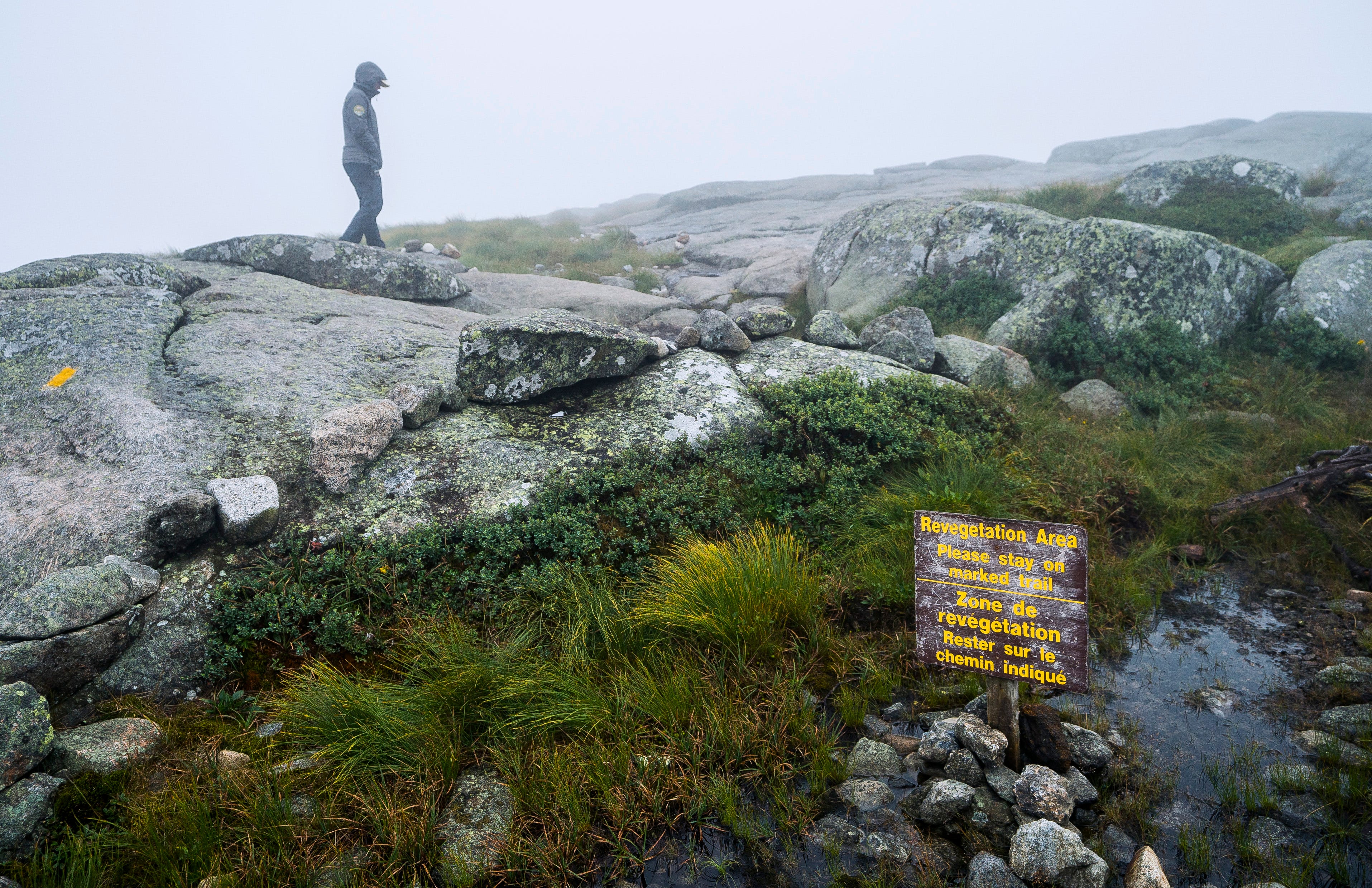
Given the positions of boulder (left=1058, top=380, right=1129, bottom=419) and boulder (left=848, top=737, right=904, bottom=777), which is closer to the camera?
boulder (left=848, top=737, right=904, bottom=777)

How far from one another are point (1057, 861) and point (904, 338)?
6.87 metres

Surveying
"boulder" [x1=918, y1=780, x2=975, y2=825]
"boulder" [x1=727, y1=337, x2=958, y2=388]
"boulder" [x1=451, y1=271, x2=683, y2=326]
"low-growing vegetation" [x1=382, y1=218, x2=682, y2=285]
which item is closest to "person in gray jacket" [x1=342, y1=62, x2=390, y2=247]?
"boulder" [x1=451, y1=271, x2=683, y2=326]

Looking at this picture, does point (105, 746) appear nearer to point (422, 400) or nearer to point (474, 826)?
point (474, 826)

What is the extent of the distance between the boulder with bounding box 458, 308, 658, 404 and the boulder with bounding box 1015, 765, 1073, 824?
5353 millimetres

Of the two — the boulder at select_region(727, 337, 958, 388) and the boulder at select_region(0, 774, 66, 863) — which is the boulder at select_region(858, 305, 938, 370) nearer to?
the boulder at select_region(727, 337, 958, 388)

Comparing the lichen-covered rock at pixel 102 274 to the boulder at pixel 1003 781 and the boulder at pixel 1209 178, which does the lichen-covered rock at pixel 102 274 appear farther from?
the boulder at pixel 1209 178

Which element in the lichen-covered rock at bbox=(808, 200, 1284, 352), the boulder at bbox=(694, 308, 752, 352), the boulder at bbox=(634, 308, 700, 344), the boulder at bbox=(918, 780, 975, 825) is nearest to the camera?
the boulder at bbox=(918, 780, 975, 825)

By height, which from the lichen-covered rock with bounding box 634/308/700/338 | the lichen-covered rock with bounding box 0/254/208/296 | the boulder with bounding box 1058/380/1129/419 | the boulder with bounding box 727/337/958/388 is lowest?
the boulder with bounding box 1058/380/1129/419

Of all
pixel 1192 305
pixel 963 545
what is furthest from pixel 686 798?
pixel 1192 305

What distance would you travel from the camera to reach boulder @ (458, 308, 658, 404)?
6793mm

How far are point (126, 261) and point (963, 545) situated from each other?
1057 cm

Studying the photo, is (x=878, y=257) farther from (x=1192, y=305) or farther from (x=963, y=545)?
(x=963, y=545)

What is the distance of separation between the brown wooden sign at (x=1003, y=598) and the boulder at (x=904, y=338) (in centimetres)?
512

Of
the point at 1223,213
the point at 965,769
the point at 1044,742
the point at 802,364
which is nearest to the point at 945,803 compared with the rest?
the point at 965,769
